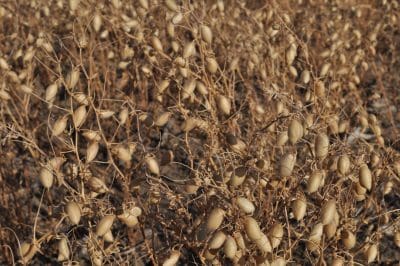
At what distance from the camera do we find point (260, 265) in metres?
1.20

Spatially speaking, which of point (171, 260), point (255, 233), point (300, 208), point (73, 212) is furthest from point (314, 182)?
point (73, 212)

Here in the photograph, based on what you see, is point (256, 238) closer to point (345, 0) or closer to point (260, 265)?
point (260, 265)

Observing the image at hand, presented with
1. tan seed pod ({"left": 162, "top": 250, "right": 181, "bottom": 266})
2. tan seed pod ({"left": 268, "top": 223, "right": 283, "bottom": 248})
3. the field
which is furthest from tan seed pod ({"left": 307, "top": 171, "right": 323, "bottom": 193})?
tan seed pod ({"left": 162, "top": 250, "right": 181, "bottom": 266})

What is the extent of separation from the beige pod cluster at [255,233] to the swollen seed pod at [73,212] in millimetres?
377

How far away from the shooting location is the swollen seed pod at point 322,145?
1.13 meters

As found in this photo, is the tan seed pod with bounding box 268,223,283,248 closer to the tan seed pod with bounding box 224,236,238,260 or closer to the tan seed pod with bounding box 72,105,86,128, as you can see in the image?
the tan seed pod with bounding box 224,236,238,260

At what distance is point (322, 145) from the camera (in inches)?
44.6

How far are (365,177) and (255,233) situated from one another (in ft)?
0.90

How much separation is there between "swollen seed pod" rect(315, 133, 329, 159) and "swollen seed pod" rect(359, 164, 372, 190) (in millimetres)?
109

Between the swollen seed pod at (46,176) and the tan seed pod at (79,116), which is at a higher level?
the tan seed pod at (79,116)

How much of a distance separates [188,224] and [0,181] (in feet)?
2.65

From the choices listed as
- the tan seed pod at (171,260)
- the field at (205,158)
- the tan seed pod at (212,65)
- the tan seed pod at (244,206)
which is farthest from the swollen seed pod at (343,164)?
the tan seed pod at (212,65)

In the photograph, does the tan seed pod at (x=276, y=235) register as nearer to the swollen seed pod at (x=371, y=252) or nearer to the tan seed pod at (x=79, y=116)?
the swollen seed pod at (x=371, y=252)

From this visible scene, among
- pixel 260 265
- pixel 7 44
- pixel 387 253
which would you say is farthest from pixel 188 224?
pixel 7 44
